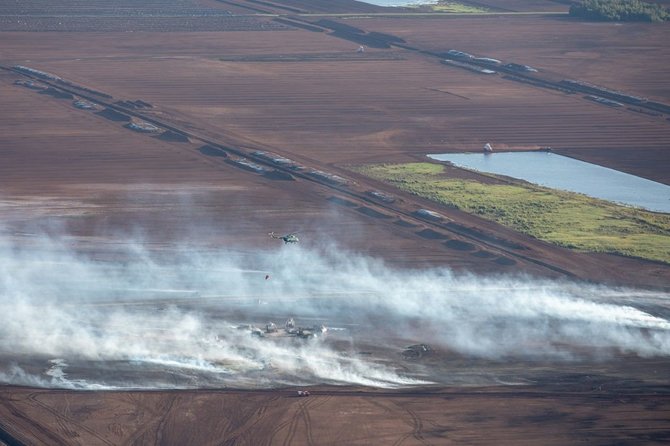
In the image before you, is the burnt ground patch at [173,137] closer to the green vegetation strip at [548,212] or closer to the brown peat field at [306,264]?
the brown peat field at [306,264]

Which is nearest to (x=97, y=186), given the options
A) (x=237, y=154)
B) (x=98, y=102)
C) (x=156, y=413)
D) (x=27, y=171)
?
(x=27, y=171)

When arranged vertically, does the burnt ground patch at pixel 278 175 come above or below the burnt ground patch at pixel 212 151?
below

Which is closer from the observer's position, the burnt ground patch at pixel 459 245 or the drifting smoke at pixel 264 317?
the drifting smoke at pixel 264 317

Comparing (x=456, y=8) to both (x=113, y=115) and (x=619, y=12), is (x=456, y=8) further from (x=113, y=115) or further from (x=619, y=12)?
(x=113, y=115)

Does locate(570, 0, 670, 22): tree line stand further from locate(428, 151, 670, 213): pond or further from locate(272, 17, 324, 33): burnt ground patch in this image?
locate(428, 151, 670, 213): pond

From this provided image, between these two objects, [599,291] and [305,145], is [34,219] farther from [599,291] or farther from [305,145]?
[599,291]

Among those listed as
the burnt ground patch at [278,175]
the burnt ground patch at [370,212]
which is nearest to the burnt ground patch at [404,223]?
the burnt ground patch at [370,212]
